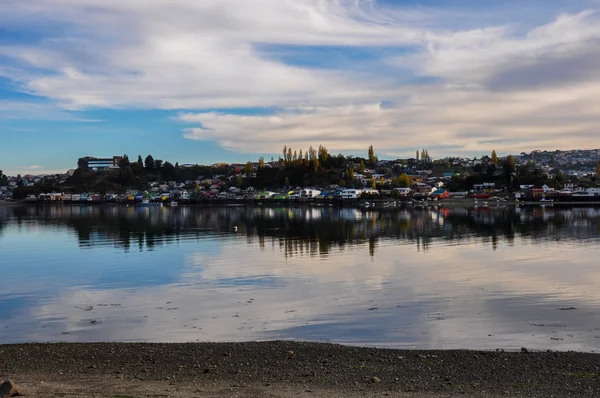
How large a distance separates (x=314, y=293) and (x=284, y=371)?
10.5 metres

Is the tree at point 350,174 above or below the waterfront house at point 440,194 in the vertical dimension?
above

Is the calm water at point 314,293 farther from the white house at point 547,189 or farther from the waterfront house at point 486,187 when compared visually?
the waterfront house at point 486,187

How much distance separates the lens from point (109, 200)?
185375 millimetres

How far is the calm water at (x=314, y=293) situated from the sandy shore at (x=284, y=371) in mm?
1661

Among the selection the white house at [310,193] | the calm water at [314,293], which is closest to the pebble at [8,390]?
the calm water at [314,293]

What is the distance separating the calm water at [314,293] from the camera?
16.1m

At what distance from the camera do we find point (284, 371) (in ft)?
38.9

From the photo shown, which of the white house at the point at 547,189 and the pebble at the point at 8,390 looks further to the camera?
the white house at the point at 547,189

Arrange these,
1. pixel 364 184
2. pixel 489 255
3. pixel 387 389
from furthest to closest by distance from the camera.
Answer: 1. pixel 364 184
2. pixel 489 255
3. pixel 387 389

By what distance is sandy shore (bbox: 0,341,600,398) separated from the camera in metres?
10.2

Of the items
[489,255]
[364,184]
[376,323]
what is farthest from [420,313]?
[364,184]

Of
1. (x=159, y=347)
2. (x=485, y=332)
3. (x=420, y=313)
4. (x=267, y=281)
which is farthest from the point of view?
(x=267, y=281)

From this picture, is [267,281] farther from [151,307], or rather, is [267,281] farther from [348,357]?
[348,357]

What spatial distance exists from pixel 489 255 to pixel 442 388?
85.0 ft
